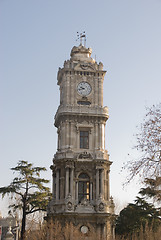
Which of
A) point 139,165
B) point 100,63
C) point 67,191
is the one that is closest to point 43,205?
point 67,191

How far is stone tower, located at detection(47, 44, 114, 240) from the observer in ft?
147

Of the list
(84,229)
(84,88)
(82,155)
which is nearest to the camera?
(84,229)

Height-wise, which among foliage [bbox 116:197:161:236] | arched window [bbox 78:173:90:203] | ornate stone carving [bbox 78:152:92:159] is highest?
ornate stone carving [bbox 78:152:92:159]

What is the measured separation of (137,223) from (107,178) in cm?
610

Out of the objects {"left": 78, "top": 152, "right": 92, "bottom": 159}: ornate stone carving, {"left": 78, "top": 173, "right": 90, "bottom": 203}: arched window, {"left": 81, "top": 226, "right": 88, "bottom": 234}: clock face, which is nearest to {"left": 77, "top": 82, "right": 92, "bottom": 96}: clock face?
{"left": 78, "top": 152, "right": 92, "bottom": 159}: ornate stone carving

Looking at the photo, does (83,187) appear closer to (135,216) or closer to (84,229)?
(84,229)

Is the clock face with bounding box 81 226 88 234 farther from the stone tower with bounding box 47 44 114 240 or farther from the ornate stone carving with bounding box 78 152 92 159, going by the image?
the ornate stone carving with bounding box 78 152 92 159

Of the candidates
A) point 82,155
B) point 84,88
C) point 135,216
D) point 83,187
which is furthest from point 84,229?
point 84,88

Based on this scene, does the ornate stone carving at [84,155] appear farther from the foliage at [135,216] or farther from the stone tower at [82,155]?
the foliage at [135,216]

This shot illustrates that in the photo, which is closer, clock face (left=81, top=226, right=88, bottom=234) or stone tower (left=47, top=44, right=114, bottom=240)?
clock face (left=81, top=226, right=88, bottom=234)

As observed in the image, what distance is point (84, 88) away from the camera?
50750 millimetres

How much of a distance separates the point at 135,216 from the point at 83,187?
7.04 meters

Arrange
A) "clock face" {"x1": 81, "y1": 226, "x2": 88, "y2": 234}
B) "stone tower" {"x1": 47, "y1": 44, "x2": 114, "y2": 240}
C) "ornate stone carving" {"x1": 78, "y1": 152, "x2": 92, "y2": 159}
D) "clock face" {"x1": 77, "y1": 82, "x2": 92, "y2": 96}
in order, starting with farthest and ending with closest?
"clock face" {"x1": 77, "y1": 82, "x2": 92, "y2": 96}
"ornate stone carving" {"x1": 78, "y1": 152, "x2": 92, "y2": 159}
"stone tower" {"x1": 47, "y1": 44, "x2": 114, "y2": 240}
"clock face" {"x1": 81, "y1": 226, "x2": 88, "y2": 234}

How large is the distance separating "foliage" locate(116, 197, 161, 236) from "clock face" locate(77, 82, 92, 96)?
14.2m
